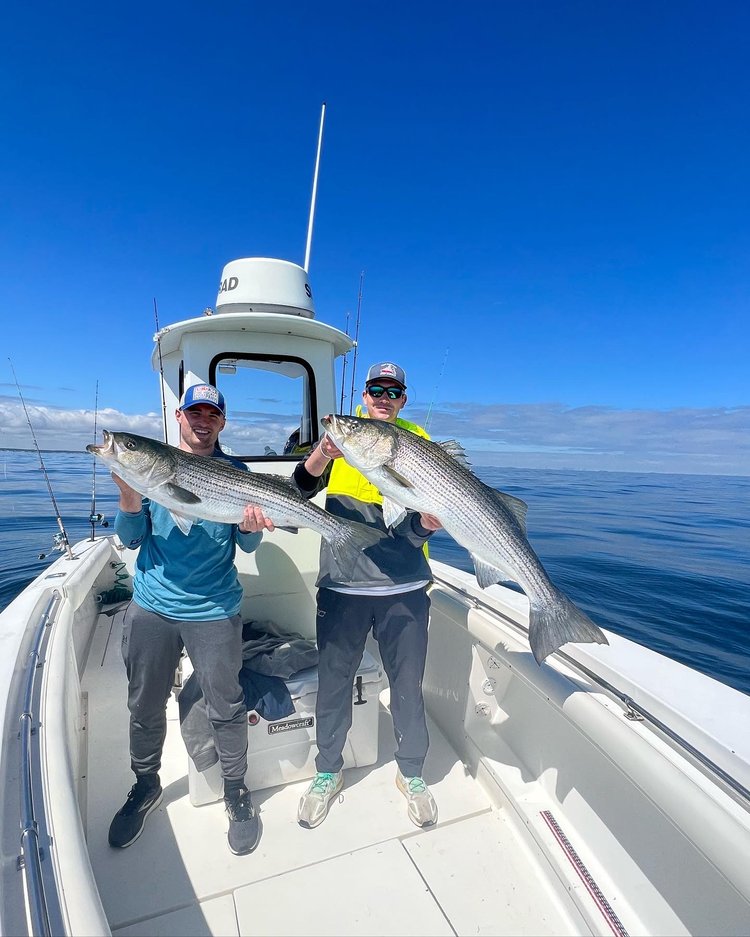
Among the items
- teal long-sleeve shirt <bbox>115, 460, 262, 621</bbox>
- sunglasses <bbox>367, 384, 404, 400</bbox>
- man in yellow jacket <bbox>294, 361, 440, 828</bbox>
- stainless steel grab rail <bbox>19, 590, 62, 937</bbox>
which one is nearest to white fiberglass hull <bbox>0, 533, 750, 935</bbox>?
stainless steel grab rail <bbox>19, 590, 62, 937</bbox>

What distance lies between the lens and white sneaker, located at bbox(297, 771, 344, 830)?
2.91m

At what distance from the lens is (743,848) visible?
63.8 inches

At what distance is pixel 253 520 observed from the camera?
2645 mm

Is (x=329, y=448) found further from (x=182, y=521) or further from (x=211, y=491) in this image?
(x=182, y=521)

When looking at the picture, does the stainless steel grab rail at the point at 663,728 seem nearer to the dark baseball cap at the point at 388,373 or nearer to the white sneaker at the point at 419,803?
the white sneaker at the point at 419,803

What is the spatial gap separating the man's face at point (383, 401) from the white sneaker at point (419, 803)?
2406mm

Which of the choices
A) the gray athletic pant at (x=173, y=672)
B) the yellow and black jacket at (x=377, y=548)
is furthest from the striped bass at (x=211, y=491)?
the gray athletic pant at (x=173, y=672)

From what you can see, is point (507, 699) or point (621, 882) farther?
point (507, 699)

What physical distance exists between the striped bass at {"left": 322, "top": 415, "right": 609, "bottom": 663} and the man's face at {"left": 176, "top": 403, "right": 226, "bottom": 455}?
2.56 ft

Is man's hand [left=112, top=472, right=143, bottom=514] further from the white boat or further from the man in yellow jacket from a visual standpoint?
the white boat

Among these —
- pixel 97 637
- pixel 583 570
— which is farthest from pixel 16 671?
pixel 583 570

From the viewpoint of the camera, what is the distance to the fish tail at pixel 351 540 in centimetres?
274

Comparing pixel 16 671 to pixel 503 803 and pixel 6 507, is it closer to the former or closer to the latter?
pixel 503 803

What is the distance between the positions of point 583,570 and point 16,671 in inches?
397
